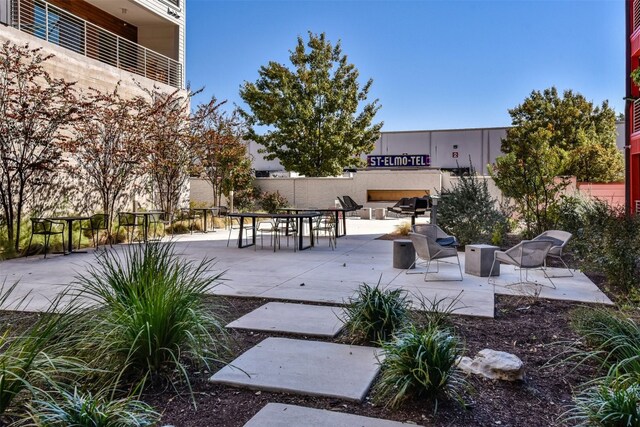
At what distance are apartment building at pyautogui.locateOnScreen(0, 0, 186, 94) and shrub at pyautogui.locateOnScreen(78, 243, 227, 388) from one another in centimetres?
954

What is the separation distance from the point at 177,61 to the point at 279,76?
384 inches

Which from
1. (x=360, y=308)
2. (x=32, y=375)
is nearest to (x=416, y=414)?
(x=360, y=308)

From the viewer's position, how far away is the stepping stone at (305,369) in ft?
10.8

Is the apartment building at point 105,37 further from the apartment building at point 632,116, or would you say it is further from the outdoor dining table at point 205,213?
the apartment building at point 632,116

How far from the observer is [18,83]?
1031 centimetres

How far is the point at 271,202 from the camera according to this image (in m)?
23.7

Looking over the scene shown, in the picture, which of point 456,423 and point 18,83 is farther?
point 18,83

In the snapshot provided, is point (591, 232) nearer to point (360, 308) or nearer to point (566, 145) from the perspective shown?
point (360, 308)

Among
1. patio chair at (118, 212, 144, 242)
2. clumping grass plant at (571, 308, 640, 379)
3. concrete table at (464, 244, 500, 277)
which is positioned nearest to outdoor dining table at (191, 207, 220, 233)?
patio chair at (118, 212, 144, 242)

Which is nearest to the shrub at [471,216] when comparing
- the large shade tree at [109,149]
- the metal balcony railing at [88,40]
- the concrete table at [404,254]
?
the concrete table at [404,254]

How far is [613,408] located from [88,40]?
1594cm

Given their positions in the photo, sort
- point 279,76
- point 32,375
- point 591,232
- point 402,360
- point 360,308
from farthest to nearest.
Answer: point 279,76 < point 591,232 < point 360,308 < point 402,360 < point 32,375

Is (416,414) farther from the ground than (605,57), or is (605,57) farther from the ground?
(605,57)

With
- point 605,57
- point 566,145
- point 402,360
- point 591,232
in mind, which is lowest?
point 402,360
